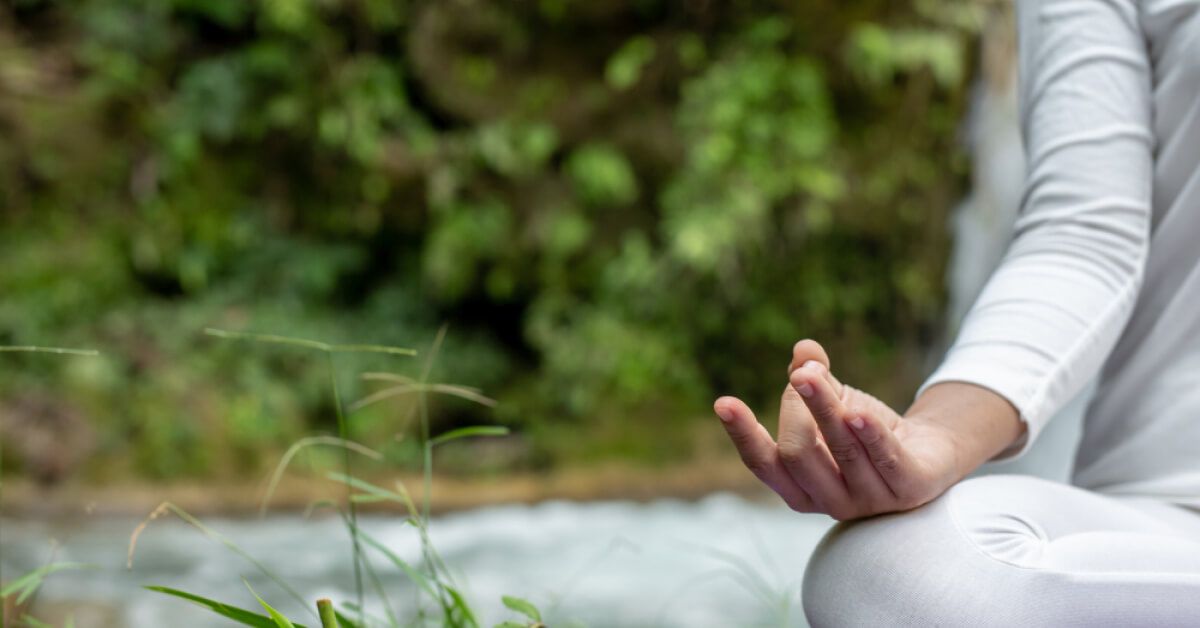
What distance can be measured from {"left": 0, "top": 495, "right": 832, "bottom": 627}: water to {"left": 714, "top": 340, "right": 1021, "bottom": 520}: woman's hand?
209cm

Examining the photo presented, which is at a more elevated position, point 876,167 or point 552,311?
point 876,167

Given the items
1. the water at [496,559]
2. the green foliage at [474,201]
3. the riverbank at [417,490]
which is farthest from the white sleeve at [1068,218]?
the riverbank at [417,490]

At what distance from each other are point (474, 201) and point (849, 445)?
5.07m

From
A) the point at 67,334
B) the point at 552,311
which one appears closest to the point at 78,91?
the point at 67,334

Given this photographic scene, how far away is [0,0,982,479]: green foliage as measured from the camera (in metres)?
5.07

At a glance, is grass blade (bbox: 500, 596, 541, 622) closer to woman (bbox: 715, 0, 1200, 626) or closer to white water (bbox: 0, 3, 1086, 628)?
woman (bbox: 715, 0, 1200, 626)

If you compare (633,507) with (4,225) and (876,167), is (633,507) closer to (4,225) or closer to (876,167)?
(876,167)

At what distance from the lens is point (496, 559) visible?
4219 mm

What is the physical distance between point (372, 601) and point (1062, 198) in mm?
2834

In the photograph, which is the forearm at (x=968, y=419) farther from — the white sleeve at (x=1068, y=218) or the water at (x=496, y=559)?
the water at (x=496, y=559)

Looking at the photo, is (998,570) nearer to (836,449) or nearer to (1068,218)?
(836,449)

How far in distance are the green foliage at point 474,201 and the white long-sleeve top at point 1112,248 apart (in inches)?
150

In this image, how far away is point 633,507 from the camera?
508 cm

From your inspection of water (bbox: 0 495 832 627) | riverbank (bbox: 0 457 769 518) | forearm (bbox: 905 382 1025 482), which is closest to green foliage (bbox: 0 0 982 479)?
riverbank (bbox: 0 457 769 518)
